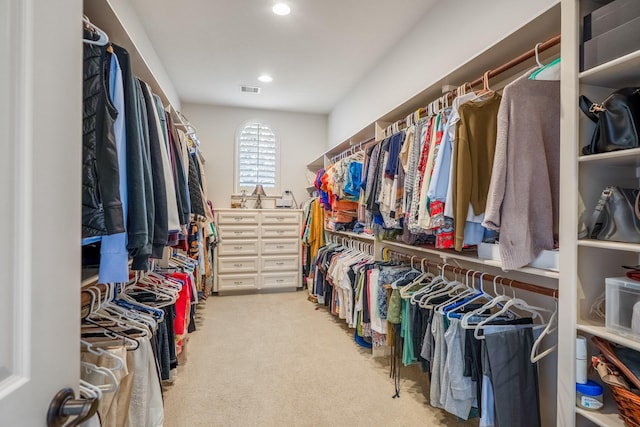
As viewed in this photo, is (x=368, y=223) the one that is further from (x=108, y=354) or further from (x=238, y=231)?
(x=238, y=231)

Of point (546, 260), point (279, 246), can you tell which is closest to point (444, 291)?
point (546, 260)

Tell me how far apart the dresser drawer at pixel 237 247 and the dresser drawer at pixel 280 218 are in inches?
14.1

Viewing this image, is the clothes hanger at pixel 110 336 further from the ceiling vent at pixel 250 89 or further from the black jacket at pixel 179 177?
the ceiling vent at pixel 250 89

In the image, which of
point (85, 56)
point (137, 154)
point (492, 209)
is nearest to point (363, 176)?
point (492, 209)

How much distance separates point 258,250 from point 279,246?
0.31 meters

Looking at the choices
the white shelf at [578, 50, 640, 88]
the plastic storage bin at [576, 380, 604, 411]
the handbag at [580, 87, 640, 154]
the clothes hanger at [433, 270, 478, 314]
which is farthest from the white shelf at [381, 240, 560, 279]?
the white shelf at [578, 50, 640, 88]

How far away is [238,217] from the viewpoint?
454cm

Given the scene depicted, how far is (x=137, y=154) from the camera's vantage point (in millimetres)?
1155

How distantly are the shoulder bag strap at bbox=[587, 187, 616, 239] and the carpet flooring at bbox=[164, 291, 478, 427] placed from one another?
4.39 ft

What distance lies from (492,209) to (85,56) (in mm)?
1552

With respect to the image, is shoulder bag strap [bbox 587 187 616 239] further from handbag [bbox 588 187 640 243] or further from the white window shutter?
the white window shutter

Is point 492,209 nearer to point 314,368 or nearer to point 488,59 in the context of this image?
point 488,59

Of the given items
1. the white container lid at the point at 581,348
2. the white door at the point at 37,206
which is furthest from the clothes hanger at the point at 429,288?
the white door at the point at 37,206

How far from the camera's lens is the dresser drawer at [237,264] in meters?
4.50
